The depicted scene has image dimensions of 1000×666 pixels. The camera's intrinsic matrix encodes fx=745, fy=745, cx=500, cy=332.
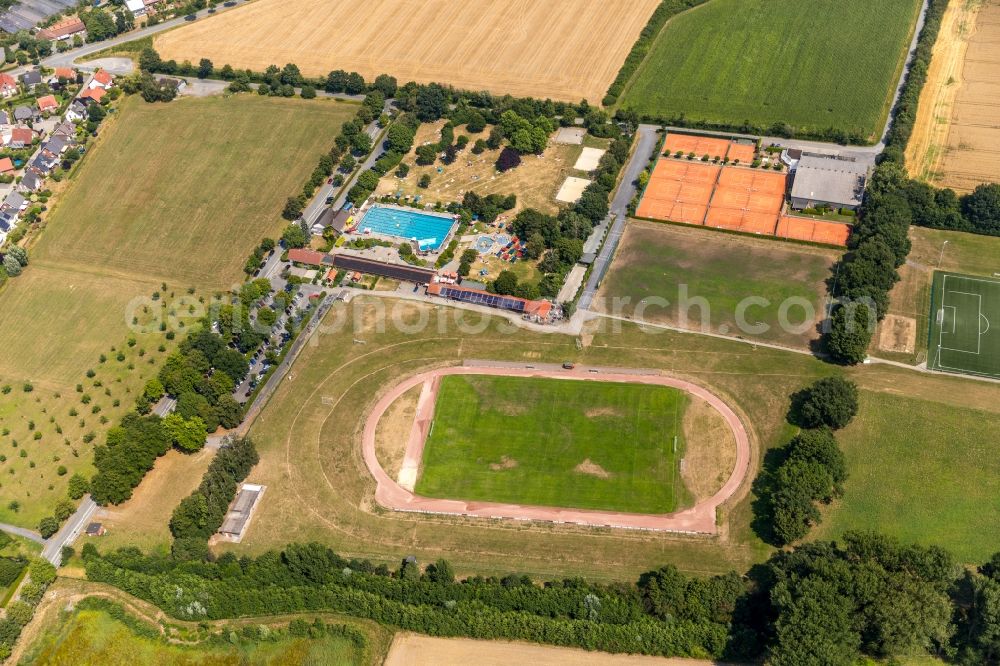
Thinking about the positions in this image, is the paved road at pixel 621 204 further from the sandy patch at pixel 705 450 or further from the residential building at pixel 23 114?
the residential building at pixel 23 114

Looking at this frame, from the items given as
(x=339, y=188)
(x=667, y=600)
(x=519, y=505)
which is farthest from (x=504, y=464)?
(x=339, y=188)

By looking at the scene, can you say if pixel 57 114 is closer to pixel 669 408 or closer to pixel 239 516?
pixel 239 516

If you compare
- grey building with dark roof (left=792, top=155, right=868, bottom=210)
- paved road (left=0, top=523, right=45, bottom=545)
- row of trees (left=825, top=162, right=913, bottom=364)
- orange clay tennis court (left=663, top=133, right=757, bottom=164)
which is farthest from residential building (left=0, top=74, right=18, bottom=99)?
row of trees (left=825, top=162, right=913, bottom=364)

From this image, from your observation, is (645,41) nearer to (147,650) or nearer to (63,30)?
(63,30)

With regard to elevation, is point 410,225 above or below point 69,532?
above

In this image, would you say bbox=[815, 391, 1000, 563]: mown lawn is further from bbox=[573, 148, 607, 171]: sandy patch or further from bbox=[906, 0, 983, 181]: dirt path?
bbox=[573, 148, 607, 171]: sandy patch

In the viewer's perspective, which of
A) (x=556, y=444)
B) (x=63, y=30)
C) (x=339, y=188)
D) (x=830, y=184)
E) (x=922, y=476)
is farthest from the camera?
(x=63, y=30)

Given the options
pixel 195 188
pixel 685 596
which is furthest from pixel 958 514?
pixel 195 188
